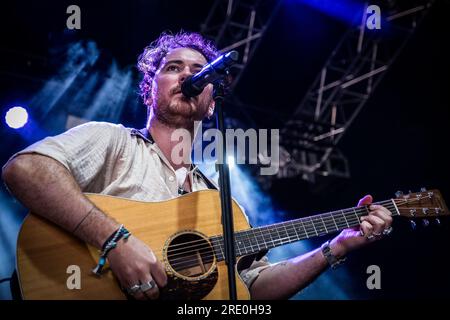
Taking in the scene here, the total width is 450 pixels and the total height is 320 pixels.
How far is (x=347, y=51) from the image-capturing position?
26.5 ft

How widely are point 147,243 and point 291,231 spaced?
0.93 m

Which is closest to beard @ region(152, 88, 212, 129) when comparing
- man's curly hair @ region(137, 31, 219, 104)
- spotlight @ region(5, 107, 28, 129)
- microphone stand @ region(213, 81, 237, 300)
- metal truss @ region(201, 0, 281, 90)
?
man's curly hair @ region(137, 31, 219, 104)

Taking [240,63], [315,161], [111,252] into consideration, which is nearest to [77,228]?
[111,252]

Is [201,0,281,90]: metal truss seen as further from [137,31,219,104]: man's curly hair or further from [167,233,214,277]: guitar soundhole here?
[167,233,214,277]: guitar soundhole

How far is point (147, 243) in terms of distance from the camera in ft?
8.15

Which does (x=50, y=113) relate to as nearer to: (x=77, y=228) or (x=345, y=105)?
(x=77, y=228)

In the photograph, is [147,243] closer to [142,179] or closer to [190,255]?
[190,255]

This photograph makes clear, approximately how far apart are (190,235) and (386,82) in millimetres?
6677

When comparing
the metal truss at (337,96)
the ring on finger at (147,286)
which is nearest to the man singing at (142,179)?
the ring on finger at (147,286)

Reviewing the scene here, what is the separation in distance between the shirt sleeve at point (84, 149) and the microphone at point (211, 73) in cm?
55

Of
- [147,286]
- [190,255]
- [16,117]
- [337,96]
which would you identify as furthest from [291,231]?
[337,96]

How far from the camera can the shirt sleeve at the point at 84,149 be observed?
98.6 inches

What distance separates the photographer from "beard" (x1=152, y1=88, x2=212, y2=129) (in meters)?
3.25

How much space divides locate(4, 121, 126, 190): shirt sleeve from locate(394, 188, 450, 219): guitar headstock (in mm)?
1902
